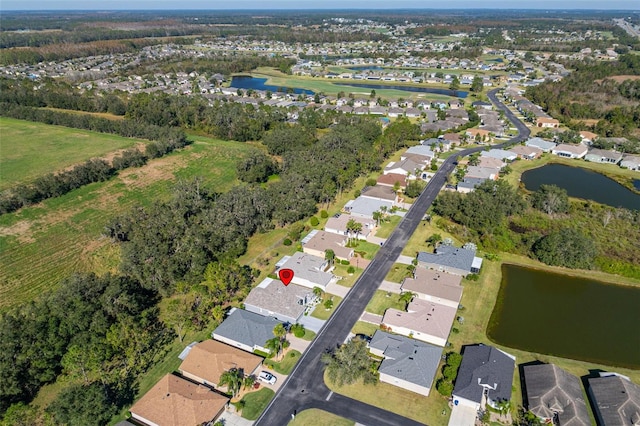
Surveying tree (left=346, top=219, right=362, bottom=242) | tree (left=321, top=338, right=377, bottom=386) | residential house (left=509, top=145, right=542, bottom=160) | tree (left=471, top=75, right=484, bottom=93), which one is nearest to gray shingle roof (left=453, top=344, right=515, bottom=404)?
tree (left=321, top=338, right=377, bottom=386)

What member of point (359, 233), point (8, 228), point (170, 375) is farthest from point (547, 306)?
point (8, 228)

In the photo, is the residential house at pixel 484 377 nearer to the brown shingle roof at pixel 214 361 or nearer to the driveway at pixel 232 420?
the driveway at pixel 232 420

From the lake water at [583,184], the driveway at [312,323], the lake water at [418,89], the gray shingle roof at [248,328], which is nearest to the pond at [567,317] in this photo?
the driveway at [312,323]

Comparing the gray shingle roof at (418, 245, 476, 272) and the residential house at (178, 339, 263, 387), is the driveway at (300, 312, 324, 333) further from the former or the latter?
the gray shingle roof at (418, 245, 476, 272)

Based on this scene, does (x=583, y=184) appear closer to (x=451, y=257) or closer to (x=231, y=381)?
(x=451, y=257)

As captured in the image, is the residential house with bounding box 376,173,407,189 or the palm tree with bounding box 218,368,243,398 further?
the residential house with bounding box 376,173,407,189

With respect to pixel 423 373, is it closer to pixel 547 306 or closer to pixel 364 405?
pixel 364 405
